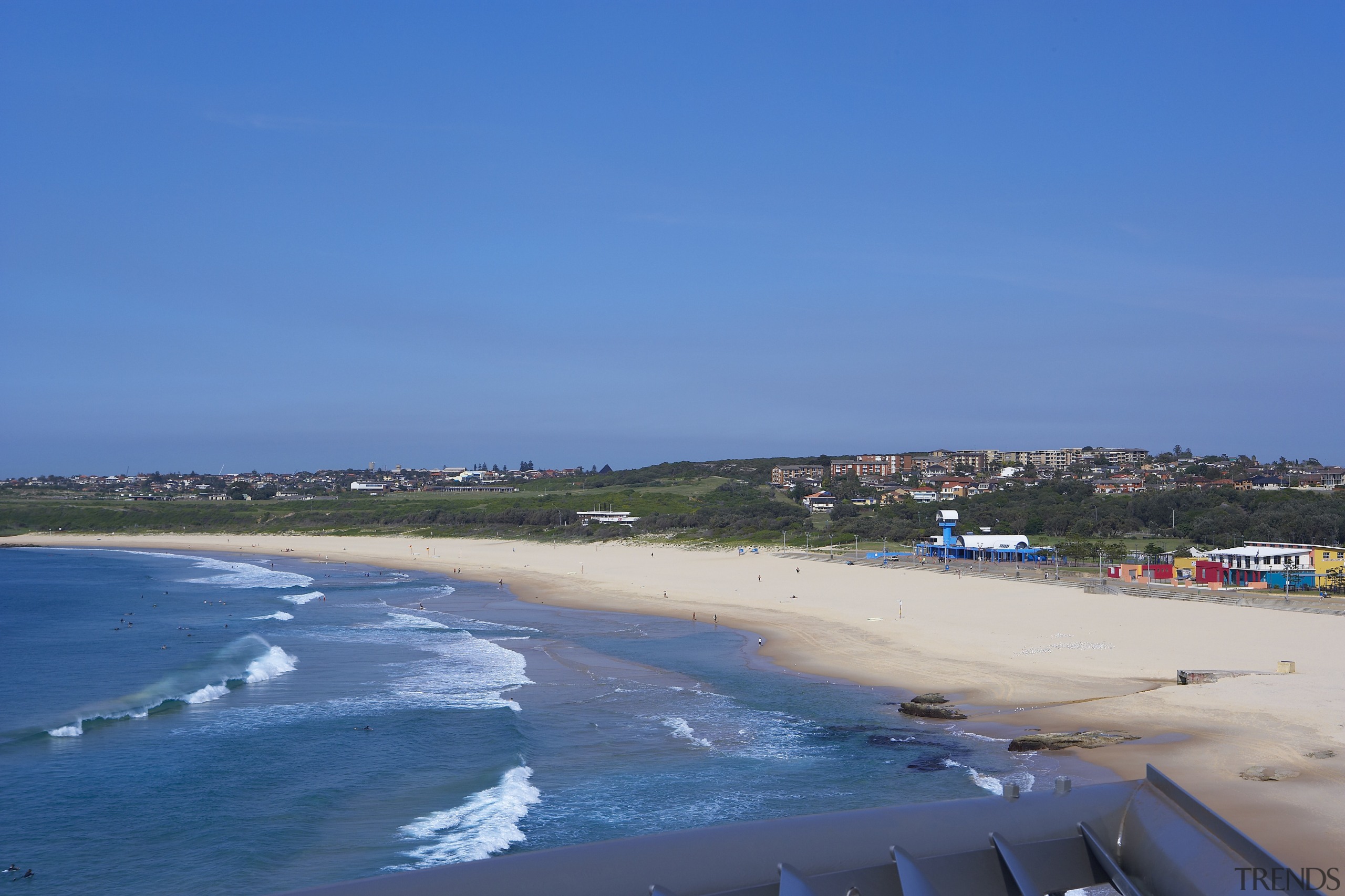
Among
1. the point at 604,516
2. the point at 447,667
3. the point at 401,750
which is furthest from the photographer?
the point at 604,516

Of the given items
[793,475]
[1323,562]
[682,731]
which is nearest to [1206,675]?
[682,731]

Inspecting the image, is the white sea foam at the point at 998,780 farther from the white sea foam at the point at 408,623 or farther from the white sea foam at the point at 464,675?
the white sea foam at the point at 408,623

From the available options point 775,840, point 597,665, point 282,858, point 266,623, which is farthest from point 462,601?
point 775,840

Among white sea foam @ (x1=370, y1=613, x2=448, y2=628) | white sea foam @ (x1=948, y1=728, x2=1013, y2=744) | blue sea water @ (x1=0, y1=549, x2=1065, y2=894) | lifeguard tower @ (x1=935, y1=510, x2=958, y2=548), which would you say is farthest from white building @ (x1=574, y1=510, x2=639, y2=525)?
white sea foam @ (x1=948, y1=728, x2=1013, y2=744)

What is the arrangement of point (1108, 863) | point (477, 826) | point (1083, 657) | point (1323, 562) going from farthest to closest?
point (1323, 562) → point (1083, 657) → point (477, 826) → point (1108, 863)

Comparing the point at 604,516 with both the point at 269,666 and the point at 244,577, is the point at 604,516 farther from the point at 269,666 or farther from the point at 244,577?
the point at 269,666

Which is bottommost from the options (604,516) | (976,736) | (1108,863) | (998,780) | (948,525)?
(976,736)

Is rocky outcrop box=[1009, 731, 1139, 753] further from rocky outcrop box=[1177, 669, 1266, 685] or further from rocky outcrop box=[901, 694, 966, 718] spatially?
rocky outcrop box=[1177, 669, 1266, 685]

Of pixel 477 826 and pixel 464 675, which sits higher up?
pixel 477 826
